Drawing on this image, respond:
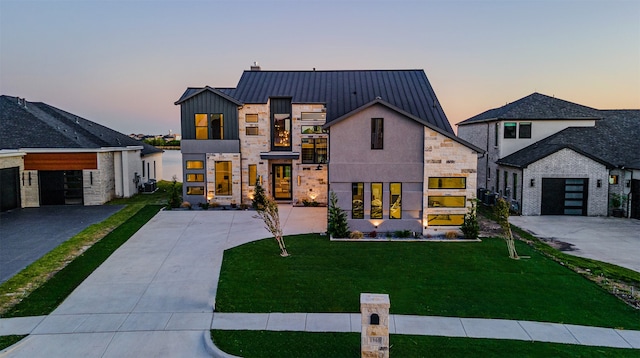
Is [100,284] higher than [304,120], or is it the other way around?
[304,120]

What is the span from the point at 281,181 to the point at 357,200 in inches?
365

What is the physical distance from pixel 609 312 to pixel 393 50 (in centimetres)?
2678

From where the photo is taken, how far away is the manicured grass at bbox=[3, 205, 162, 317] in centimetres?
918

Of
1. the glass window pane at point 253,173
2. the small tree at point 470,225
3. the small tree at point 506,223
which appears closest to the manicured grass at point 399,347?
the small tree at point 506,223

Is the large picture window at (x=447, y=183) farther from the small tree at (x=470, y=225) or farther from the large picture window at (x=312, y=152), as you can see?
the large picture window at (x=312, y=152)

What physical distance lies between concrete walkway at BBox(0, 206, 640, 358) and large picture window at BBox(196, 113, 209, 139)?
11.8 metres

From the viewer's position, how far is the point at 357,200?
54.4ft

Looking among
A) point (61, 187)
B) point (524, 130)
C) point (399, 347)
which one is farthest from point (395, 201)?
point (61, 187)

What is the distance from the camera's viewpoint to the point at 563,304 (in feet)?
30.9

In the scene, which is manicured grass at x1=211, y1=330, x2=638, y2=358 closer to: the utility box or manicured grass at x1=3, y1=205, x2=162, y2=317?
the utility box

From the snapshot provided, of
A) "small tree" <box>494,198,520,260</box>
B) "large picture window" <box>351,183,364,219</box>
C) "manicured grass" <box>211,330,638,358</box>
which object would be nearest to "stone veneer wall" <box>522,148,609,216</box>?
"small tree" <box>494,198,520,260</box>

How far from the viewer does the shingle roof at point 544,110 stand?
930 inches

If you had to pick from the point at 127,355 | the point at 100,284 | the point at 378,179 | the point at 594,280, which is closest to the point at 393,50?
the point at 378,179

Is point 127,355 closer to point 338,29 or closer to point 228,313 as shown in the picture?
point 228,313
